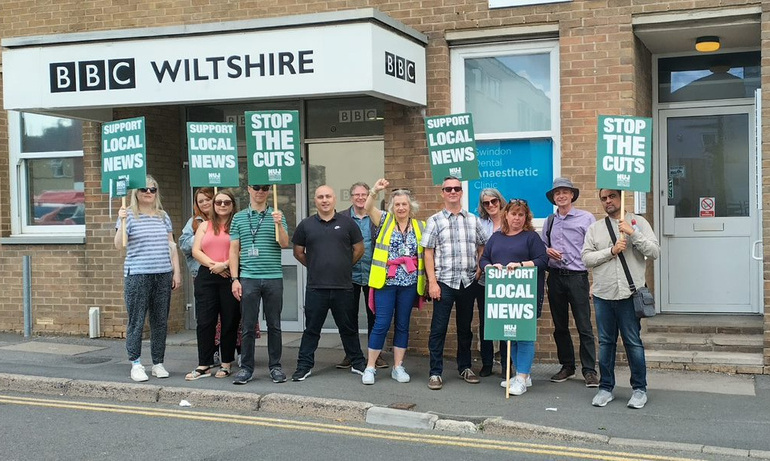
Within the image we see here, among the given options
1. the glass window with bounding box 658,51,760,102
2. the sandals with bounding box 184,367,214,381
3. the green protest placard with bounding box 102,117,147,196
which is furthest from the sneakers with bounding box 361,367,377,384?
the glass window with bounding box 658,51,760,102

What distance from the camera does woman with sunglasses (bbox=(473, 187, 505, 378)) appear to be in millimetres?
8414

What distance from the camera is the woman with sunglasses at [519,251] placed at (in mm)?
7891

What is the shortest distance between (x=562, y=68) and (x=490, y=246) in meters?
2.37

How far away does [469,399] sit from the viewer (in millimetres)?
7738

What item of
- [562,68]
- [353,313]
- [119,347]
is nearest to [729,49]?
[562,68]

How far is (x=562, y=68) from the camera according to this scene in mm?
9312

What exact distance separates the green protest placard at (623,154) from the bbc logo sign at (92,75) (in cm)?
480

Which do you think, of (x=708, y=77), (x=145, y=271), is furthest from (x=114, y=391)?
(x=708, y=77)

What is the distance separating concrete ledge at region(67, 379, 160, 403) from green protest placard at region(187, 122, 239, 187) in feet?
6.26

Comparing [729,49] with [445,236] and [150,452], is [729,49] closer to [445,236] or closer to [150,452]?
[445,236]

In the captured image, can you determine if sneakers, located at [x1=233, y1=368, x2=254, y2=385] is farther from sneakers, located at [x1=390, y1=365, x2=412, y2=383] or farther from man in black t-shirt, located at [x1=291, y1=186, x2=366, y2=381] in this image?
sneakers, located at [x1=390, y1=365, x2=412, y2=383]

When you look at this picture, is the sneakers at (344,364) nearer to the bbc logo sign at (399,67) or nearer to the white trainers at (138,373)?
the white trainers at (138,373)

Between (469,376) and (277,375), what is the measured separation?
1.77m

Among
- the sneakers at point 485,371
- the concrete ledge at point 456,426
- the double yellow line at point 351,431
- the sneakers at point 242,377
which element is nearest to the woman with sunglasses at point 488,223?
the sneakers at point 485,371
